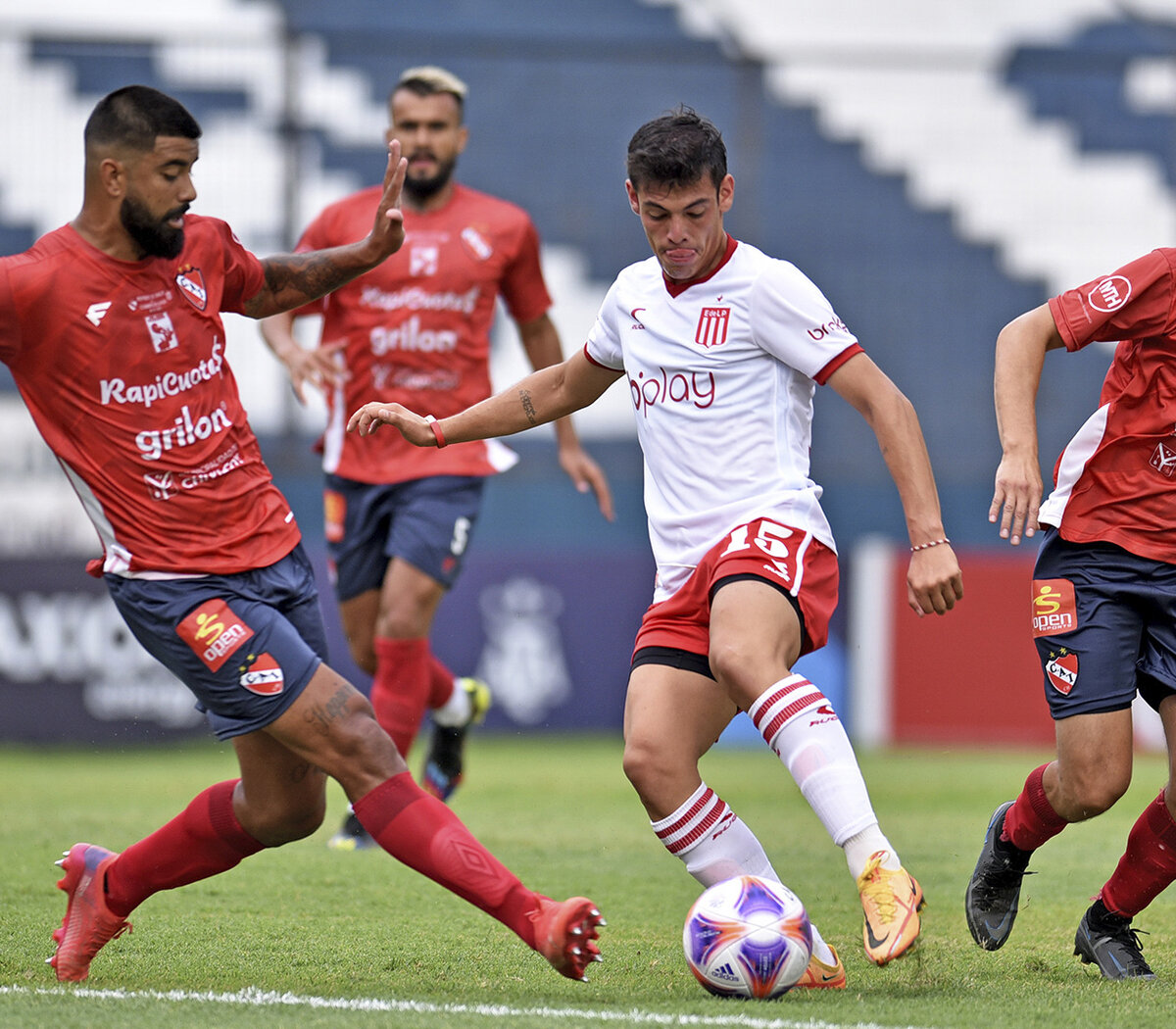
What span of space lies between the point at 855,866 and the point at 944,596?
635 millimetres

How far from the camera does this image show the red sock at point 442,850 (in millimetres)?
3904

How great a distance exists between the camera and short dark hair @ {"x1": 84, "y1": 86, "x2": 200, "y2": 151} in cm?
408

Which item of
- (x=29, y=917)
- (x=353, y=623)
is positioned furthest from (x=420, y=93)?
(x=29, y=917)

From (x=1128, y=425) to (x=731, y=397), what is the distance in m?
1.07

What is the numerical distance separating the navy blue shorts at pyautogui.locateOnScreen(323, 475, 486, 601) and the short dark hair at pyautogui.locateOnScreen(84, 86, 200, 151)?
2801 millimetres

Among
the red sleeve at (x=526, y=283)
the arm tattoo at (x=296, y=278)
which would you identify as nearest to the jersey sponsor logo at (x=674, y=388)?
the arm tattoo at (x=296, y=278)

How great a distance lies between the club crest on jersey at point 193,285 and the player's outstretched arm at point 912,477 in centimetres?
157

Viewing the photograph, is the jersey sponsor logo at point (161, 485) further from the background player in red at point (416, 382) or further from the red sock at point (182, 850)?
the background player in red at point (416, 382)

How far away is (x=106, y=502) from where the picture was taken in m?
4.18

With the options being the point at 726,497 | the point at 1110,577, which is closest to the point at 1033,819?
the point at 1110,577

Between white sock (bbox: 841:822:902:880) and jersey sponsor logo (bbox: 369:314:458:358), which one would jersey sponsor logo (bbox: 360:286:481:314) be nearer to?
jersey sponsor logo (bbox: 369:314:458:358)

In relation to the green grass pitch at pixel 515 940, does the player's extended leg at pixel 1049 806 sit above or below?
above

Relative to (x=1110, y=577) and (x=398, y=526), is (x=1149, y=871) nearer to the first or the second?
(x=1110, y=577)

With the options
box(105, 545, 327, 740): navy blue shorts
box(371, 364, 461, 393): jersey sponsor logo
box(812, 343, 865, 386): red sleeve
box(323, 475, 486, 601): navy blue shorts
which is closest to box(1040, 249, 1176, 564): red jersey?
box(812, 343, 865, 386): red sleeve
